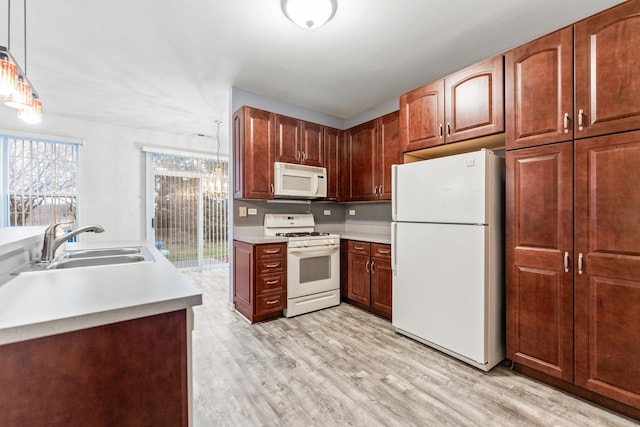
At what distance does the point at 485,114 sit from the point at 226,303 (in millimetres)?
3488

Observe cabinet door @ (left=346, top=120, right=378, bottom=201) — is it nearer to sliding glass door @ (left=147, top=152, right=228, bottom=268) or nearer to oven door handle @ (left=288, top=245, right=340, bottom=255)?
oven door handle @ (left=288, top=245, right=340, bottom=255)

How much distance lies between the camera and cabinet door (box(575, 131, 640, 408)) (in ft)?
5.14

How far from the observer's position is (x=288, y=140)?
136 inches

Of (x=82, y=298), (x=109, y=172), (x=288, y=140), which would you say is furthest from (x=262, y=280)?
(x=109, y=172)

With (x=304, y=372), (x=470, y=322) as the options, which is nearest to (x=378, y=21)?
(x=470, y=322)

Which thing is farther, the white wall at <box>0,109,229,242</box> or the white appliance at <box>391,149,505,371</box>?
the white wall at <box>0,109,229,242</box>

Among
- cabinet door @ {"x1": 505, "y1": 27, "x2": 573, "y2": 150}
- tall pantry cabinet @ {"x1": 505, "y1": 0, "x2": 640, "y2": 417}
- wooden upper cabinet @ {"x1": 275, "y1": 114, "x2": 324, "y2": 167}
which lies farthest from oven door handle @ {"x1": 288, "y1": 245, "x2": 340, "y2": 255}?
cabinet door @ {"x1": 505, "y1": 27, "x2": 573, "y2": 150}

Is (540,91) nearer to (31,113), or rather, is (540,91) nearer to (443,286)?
(443,286)

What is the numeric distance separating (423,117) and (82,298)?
2.69 m

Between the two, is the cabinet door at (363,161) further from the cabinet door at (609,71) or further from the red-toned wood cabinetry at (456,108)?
the cabinet door at (609,71)

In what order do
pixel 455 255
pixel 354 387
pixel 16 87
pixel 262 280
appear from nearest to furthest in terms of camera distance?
pixel 16 87 → pixel 354 387 → pixel 455 255 → pixel 262 280

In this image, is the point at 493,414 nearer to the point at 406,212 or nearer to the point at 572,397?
the point at 572,397

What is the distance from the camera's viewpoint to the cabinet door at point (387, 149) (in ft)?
11.0

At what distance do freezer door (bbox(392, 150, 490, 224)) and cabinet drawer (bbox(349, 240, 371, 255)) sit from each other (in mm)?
670
